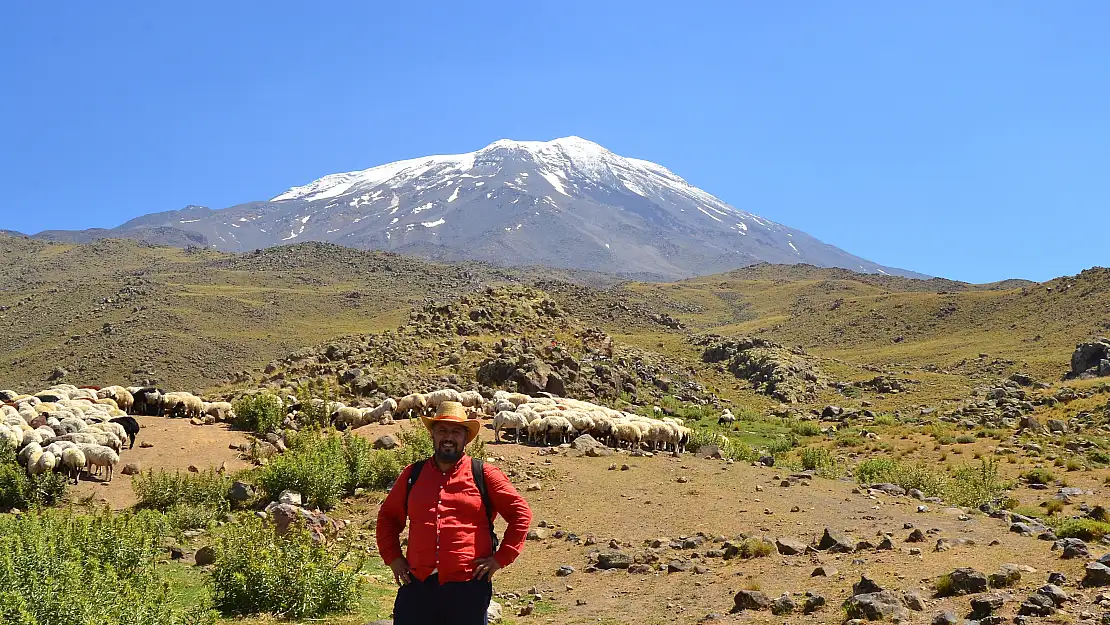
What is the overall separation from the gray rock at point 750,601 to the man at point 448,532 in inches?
143

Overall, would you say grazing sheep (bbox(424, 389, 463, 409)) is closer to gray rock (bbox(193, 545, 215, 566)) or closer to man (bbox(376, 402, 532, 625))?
gray rock (bbox(193, 545, 215, 566))

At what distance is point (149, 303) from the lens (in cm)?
5803

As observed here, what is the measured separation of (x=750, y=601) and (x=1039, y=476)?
38.2 feet

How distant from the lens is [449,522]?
17.2 feet

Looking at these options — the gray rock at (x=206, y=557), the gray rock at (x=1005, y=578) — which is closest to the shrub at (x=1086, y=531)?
the gray rock at (x=1005, y=578)

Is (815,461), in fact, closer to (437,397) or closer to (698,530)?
(698,530)

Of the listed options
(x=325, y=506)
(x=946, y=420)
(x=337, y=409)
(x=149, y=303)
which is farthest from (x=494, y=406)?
(x=149, y=303)

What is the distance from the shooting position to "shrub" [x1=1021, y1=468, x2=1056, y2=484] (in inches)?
657

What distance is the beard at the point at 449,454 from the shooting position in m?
5.36

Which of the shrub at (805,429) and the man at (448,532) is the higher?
the man at (448,532)

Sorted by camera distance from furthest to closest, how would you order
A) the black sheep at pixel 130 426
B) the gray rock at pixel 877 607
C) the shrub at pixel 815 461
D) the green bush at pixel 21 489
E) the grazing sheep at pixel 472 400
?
the grazing sheep at pixel 472 400 → the shrub at pixel 815 461 → the black sheep at pixel 130 426 → the green bush at pixel 21 489 → the gray rock at pixel 877 607

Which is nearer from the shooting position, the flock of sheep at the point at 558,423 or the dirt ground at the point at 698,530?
the dirt ground at the point at 698,530

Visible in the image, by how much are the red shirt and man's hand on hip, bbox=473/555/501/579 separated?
27 mm

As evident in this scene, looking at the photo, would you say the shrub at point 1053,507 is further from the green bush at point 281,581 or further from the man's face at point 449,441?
the man's face at point 449,441
